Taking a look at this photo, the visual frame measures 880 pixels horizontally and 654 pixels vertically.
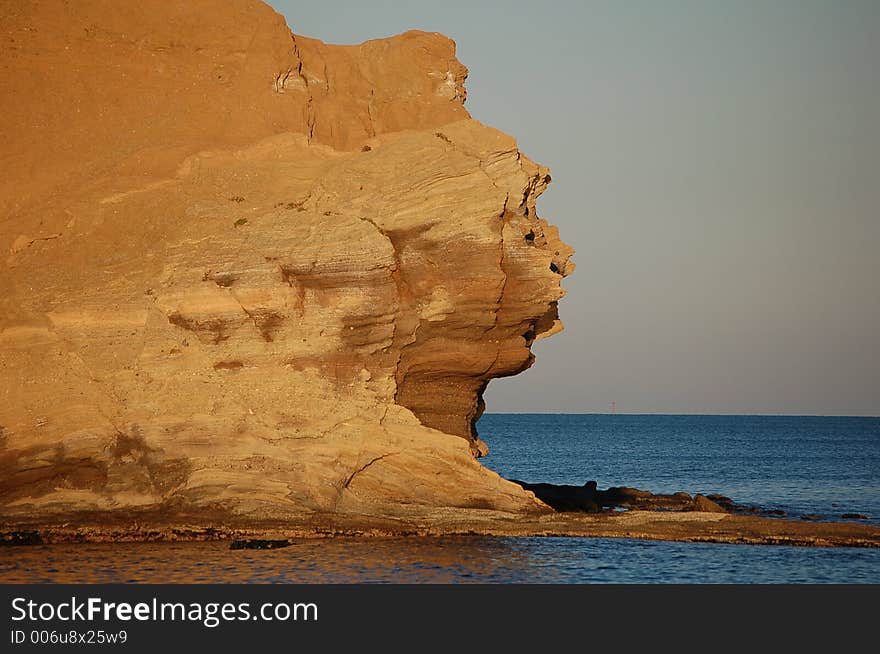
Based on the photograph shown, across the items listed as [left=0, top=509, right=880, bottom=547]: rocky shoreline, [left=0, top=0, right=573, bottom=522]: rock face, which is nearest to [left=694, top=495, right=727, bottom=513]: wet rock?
[left=0, top=509, right=880, bottom=547]: rocky shoreline

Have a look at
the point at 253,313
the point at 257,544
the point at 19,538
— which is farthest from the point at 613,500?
the point at 19,538

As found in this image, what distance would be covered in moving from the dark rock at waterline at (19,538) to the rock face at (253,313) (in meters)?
1.41

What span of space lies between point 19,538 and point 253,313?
29.6 ft

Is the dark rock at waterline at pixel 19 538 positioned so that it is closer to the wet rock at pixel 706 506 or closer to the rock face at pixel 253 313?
the rock face at pixel 253 313

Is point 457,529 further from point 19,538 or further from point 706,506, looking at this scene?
point 706,506

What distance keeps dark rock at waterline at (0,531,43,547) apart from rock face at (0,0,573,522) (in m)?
1.41

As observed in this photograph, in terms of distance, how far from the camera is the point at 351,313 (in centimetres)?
3606

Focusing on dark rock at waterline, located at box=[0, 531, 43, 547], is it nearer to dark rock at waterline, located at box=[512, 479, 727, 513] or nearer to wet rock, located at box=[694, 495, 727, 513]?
dark rock at waterline, located at box=[512, 479, 727, 513]

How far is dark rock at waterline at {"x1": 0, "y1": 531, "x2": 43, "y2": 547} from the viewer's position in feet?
105

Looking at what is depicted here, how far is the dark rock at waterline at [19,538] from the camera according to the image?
32.0m

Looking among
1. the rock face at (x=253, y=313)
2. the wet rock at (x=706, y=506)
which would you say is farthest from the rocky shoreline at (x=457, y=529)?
the wet rock at (x=706, y=506)

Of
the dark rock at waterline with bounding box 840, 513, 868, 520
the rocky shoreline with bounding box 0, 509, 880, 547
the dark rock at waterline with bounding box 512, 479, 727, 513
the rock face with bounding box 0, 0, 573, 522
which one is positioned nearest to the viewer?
the rocky shoreline with bounding box 0, 509, 880, 547

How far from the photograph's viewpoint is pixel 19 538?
1267 inches
